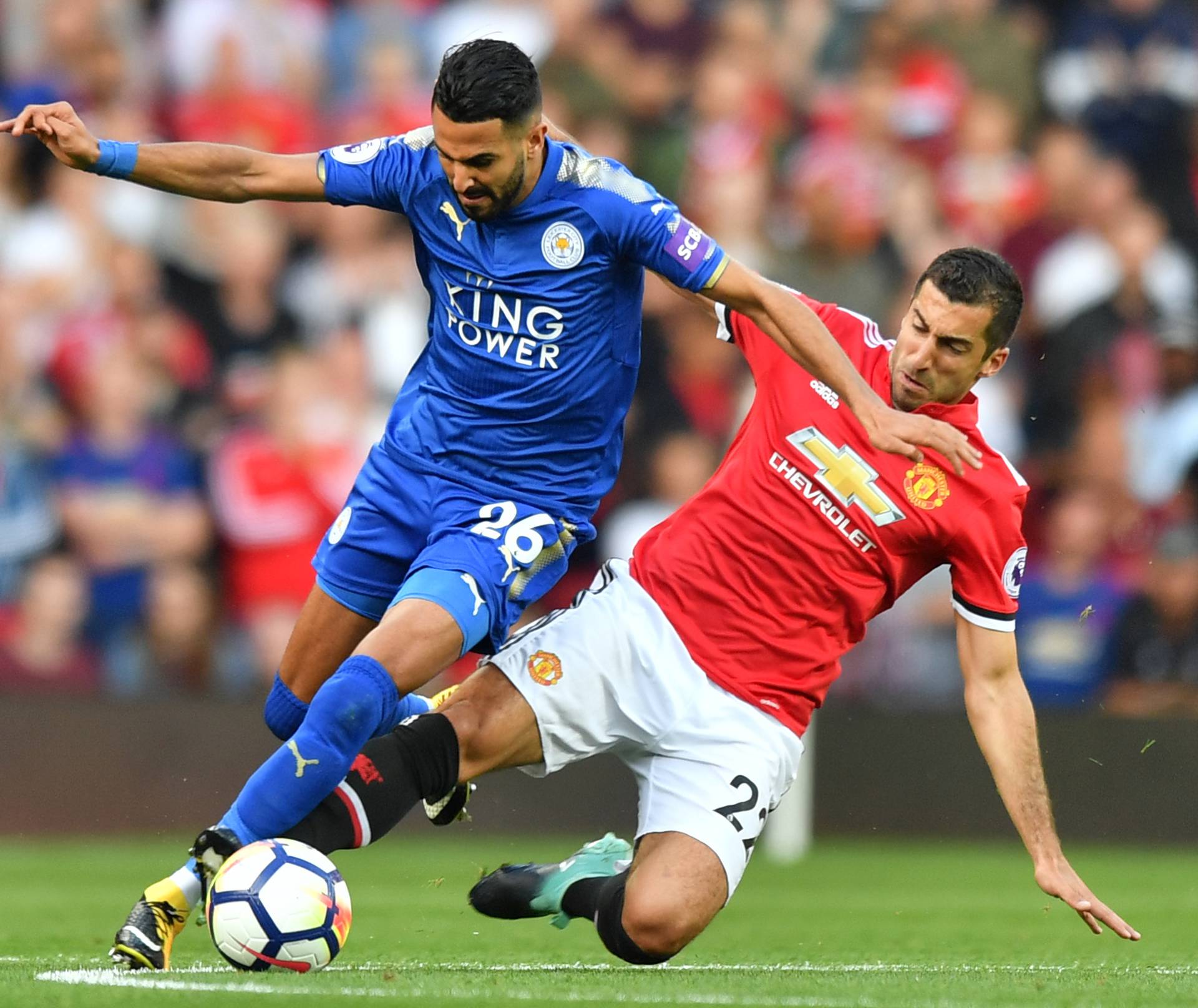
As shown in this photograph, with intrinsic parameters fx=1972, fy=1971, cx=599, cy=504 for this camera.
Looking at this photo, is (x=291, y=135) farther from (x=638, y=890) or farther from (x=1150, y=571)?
(x=638, y=890)

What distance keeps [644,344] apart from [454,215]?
511 centimetres

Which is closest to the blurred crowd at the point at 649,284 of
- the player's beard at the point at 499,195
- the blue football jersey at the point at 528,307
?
the blue football jersey at the point at 528,307

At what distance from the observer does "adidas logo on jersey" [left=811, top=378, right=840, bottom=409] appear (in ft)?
19.7

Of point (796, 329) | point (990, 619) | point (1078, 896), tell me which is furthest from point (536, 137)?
point (1078, 896)

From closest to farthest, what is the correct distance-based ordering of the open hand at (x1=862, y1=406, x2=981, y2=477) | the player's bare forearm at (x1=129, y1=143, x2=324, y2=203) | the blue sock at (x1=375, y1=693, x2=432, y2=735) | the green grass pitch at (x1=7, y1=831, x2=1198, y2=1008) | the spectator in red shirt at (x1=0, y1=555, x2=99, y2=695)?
the green grass pitch at (x1=7, y1=831, x2=1198, y2=1008), the open hand at (x1=862, y1=406, x2=981, y2=477), the player's bare forearm at (x1=129, y1=143, x2=324, y2=203), the blue sock at (x1=375, y1=693, x2=432, y2=735), the spectator in red shirt at (x1=0, y1=555, x2=99, y2=695)

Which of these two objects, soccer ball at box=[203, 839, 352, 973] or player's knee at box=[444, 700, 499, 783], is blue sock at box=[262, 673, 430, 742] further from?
soccer ball at box=[203, 839, 352, 973]

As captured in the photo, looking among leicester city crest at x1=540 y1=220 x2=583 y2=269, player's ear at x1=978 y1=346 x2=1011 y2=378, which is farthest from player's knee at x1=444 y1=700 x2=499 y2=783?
player's ear at x1=978 y1=346 x2=1011 y2=378

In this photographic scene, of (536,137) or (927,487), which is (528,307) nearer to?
(536,137)

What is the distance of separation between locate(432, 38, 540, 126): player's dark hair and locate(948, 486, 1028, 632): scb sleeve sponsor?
1.77 metres

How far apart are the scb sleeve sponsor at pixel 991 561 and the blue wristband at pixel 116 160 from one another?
8.50ft

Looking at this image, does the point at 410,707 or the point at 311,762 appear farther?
the point at 410,707

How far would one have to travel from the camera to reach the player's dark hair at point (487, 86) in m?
5.32

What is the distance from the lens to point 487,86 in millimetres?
5328

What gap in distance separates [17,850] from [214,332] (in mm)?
2946
